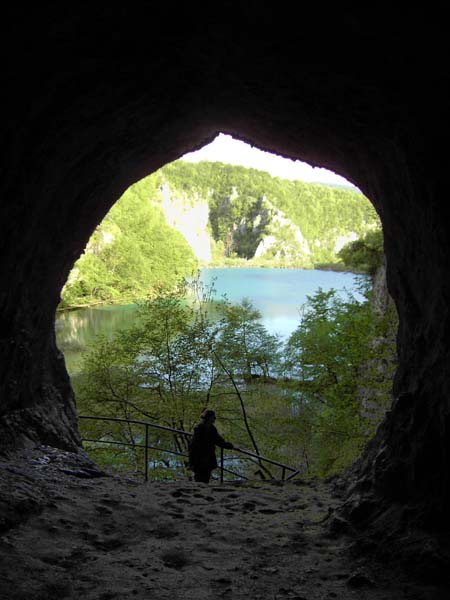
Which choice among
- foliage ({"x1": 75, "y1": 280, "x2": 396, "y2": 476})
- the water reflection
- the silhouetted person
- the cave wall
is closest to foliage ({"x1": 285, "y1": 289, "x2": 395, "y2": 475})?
foliage ({"x1": 75, "y1": 280, "x2": 396, "y2": 476})

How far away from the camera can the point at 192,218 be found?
12538cm

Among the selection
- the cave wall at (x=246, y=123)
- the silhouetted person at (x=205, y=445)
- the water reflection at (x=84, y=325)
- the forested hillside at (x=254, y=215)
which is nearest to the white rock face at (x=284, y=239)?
the forested hillside at (x=254, y=215)

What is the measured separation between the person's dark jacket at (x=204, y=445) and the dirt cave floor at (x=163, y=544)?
99 centimetres

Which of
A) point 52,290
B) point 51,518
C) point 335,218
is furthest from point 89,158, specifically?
point 335,218

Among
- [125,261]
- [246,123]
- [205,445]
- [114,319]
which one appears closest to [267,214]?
[125,261]

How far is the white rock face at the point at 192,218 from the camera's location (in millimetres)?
112688

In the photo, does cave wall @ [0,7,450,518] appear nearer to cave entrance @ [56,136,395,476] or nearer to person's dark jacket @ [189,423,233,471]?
person's dark jacket @ [189,423,233,471]

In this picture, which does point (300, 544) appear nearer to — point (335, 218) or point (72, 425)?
point (72, 425)

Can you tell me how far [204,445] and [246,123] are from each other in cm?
516

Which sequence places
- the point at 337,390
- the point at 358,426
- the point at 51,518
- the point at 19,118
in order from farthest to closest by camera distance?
the point at 337,390
the point at 358,426
the point at 51,518
the point at 19,118

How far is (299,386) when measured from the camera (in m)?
18.7

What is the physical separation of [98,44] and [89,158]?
2.44 m

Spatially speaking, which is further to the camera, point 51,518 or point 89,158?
point 89,158

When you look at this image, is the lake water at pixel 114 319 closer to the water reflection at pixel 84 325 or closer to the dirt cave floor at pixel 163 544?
the water reflection at pixel 84 325
